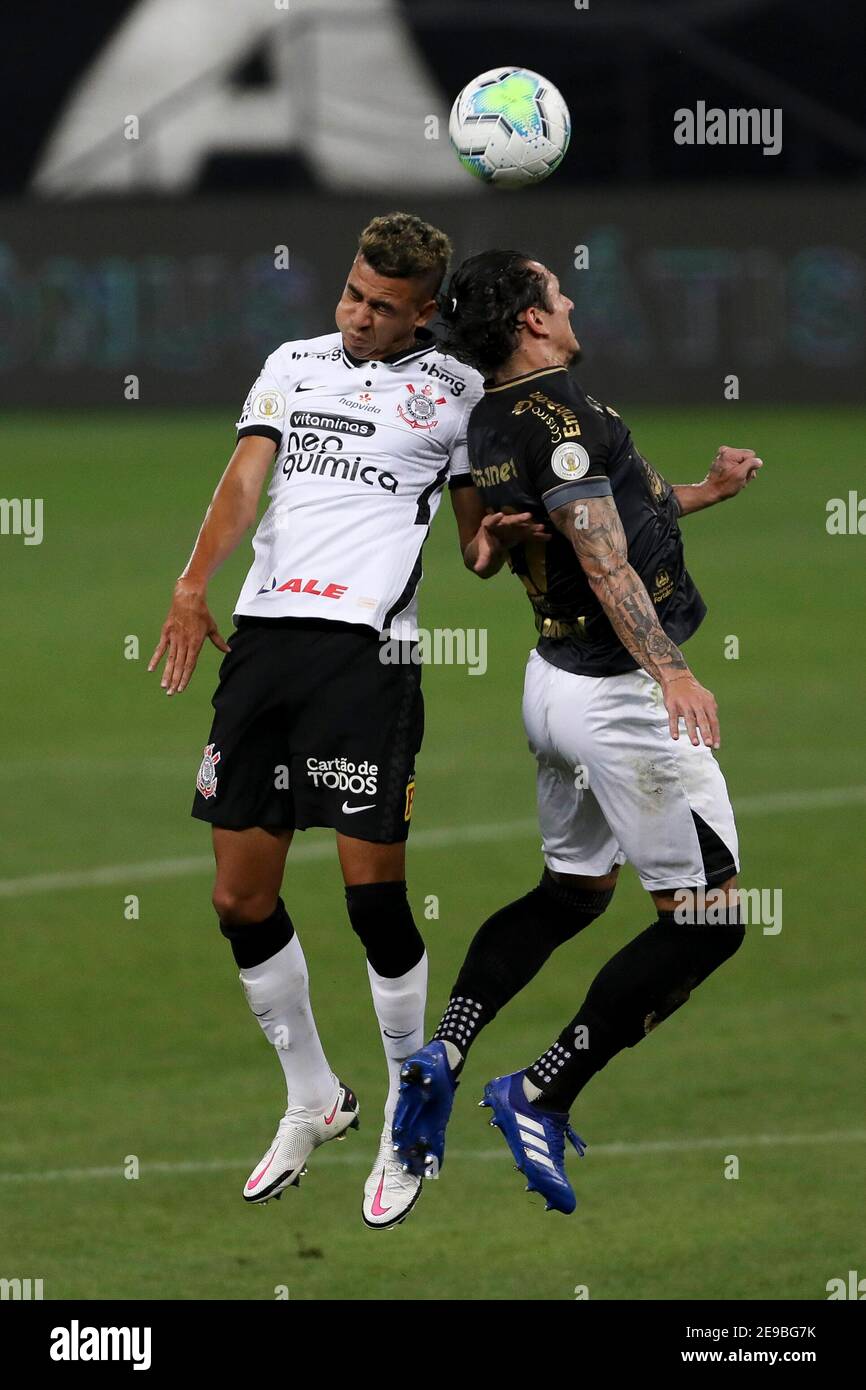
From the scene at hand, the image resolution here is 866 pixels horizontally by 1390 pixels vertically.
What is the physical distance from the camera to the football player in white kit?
23.7 ft

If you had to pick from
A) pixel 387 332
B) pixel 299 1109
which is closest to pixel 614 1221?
pixel 299 1109

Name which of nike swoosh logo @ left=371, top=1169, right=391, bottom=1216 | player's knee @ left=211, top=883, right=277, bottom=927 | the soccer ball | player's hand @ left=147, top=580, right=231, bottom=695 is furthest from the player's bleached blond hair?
nike swoosh logo @ left=371, top=1169, right=391, bottom=1216

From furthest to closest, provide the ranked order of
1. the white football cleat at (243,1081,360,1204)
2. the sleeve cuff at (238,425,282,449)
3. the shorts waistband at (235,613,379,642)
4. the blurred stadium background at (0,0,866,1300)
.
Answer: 1. the blurred stadium background at (0,0,866,1300)
2. the white football cleat at (243,1081,360,1204)
3. the sleeve cuff at (238,425,282,449)
4. the shorts waistband at (235,613,379,642)

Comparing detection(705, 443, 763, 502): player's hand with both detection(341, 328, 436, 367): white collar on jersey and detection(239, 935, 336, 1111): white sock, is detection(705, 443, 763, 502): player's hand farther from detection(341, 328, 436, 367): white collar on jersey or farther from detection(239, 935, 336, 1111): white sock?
detection(239, 935, 336, 1111): white sock

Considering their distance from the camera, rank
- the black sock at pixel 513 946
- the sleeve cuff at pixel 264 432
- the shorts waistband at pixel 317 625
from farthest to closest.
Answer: the black sock at pixel 513 946 → the sleeve cuff at pixel 264 432 → the shorts waistband at pixel 317 625

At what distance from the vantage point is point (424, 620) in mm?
20188

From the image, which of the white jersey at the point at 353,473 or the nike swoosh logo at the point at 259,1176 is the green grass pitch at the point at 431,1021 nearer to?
the nike swoosh logo at the point at 259,1176

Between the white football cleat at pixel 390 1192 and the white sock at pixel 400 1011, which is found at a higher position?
the white sock at pixel 400 1011

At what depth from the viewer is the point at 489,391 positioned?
7180 millimetres

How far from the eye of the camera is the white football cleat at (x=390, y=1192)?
7438mm

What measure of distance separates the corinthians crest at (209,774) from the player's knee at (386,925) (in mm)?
542

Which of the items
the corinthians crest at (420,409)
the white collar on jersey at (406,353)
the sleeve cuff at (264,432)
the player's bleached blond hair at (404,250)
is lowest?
the sleeve cuff at (264,432)

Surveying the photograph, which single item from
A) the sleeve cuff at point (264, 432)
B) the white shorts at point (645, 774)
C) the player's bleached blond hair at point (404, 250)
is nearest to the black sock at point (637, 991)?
the white shorts at point (645, 774)

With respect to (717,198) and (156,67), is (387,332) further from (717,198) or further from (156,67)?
(156,67)
